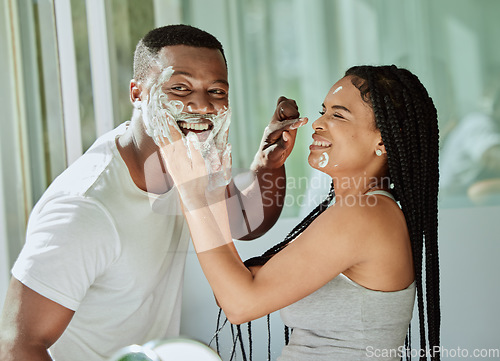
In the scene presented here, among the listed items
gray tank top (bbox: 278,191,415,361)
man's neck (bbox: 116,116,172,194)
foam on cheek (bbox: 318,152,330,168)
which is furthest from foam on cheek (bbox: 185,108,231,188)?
gray tank top (bbox: 278,191,415,361)

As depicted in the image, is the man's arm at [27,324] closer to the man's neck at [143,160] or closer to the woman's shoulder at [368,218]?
the man's neck at [143,160]

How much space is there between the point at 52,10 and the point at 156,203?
2.55ft

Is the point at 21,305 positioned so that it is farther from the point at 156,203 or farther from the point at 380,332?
the point at 380,332

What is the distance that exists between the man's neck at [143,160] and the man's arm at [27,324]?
1.03ft

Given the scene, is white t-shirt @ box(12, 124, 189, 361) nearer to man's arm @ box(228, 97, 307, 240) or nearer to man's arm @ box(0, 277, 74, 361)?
man's arm @ box(0, 277, 74, 361)

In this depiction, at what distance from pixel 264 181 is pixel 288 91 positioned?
40cm

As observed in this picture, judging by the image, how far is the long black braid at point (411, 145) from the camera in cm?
99

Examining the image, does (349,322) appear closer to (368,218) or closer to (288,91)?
(368,218)

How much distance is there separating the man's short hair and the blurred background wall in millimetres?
366

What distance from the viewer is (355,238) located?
934mm

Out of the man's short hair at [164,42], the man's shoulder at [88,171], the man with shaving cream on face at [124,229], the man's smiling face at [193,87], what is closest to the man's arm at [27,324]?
the man with shaving cream on face at [124,229]

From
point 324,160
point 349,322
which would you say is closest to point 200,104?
point 324,160

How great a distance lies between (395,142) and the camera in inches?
38.9

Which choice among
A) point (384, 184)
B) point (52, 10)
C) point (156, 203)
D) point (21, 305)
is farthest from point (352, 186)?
point (52, 10)
